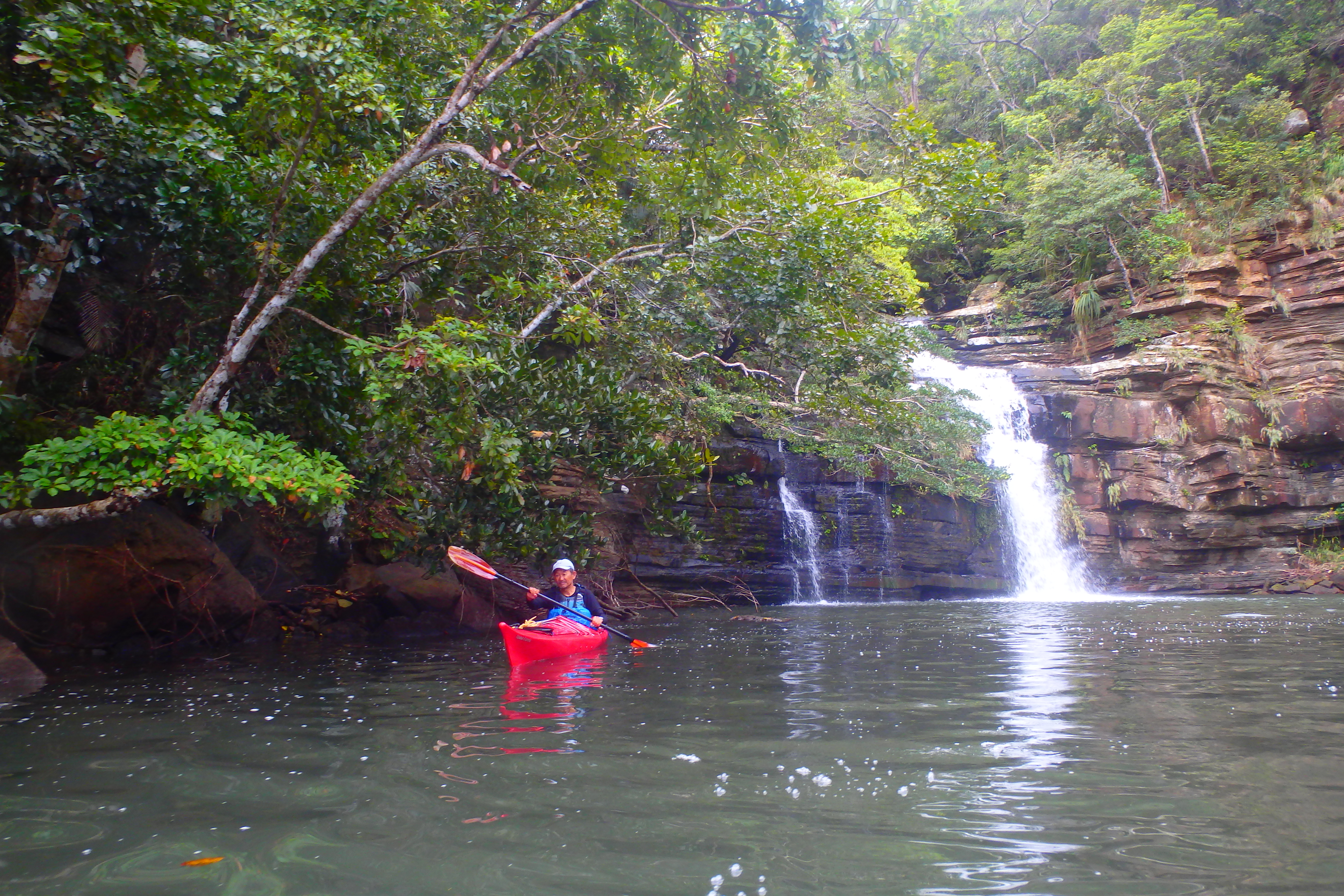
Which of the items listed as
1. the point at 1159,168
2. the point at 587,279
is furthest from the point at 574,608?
the point at 1159,168

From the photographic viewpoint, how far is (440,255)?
10.1m

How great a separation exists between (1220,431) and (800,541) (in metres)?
11.1

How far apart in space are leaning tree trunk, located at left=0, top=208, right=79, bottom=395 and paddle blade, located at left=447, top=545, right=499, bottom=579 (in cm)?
422

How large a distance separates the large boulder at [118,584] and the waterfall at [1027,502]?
55.8ft

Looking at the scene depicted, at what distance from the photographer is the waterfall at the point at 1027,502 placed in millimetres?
21250

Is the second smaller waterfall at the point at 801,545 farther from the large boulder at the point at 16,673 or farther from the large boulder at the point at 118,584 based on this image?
the large boulder at the point at 16,673

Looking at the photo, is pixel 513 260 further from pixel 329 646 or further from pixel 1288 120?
pixel 1288 120

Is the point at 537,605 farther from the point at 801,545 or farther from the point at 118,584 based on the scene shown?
the point at 801,545

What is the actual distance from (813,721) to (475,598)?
890 cm

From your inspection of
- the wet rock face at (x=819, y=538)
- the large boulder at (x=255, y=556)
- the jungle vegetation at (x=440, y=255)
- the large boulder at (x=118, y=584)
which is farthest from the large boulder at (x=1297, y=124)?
the large boulder at (x=118, y=584)

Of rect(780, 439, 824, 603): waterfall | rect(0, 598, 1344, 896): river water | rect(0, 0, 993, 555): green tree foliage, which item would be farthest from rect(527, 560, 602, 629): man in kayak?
rect(780, 439, 824, 603): waterfall

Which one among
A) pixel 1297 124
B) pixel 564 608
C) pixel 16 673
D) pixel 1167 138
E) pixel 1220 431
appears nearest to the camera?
pixel 16 673

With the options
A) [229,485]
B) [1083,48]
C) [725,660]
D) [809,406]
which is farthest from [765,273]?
[1083,48]

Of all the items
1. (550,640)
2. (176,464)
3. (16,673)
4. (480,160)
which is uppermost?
(480,160)
